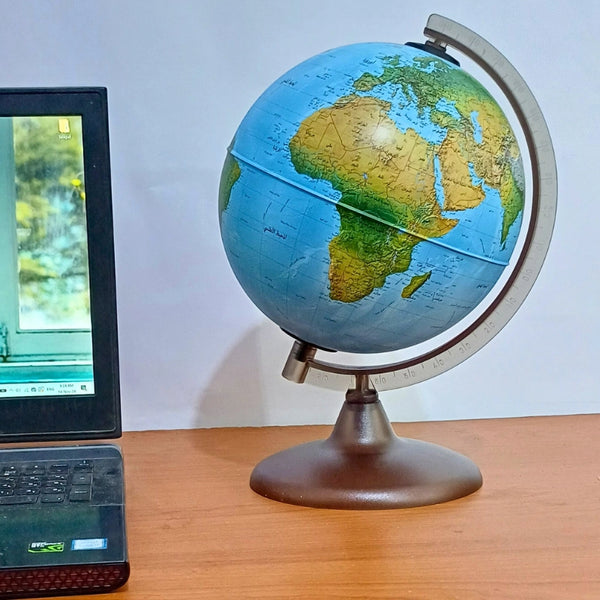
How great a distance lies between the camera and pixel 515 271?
0.94 metres

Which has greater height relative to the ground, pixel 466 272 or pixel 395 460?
pixel 466 272

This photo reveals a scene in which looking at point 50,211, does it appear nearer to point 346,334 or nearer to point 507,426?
point 346,334

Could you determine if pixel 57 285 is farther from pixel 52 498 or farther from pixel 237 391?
pixel 237 391

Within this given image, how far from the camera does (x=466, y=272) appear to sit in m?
0.80

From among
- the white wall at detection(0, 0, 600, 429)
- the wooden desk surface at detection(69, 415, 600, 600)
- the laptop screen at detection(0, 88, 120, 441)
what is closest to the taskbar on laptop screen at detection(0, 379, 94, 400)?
the laptop screen at detection(0, 88, 120, 441)

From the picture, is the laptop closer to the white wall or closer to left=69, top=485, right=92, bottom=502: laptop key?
left=69, top=485, right=92, bottom=502: laptop key

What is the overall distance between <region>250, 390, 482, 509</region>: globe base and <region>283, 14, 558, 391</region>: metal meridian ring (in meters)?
0.04

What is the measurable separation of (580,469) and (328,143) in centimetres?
44

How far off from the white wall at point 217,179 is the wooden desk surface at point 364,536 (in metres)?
0.12

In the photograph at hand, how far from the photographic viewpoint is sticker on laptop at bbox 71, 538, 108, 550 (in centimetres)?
67

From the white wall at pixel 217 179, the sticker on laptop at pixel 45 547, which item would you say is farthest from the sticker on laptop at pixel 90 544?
the white wall at pixel 217 179

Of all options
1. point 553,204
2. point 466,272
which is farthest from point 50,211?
point 553,204

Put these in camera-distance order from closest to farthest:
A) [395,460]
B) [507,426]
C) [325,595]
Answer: [325,595] < [395,460] < [507,426]

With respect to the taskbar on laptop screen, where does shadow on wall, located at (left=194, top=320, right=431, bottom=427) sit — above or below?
below
